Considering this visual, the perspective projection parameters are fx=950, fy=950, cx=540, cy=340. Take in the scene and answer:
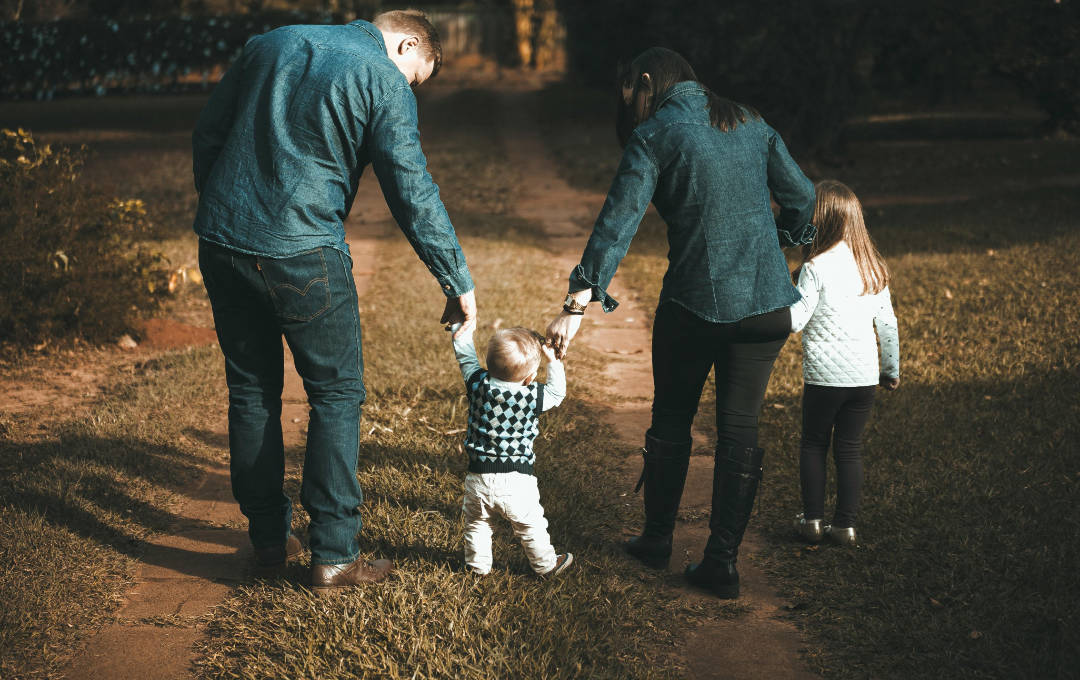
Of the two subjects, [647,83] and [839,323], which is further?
[839,323]

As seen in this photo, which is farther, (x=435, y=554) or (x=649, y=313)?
(x=649, y=313)

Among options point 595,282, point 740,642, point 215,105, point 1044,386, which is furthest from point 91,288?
point 1044,386

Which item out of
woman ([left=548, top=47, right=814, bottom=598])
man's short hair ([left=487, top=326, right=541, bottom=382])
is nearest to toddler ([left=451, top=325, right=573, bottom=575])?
man's short hair ([left=487, top=326, right=541, bottom=382])

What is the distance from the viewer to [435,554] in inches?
136

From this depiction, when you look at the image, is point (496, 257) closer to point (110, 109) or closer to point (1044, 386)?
point (1044, 386)

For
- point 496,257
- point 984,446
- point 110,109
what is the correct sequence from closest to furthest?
point 984,446 < point 496,257 < point 110,109

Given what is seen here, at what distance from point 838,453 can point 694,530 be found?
649 mm

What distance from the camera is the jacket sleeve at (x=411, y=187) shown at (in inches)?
111

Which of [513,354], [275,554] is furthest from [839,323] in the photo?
[275,554]

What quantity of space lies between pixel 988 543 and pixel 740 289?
1499mm

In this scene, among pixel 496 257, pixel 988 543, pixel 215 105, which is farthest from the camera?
pixel 496 257

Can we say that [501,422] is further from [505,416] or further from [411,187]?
[411,187]

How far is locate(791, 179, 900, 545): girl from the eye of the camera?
3.55 m

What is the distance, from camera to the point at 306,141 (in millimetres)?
2814
